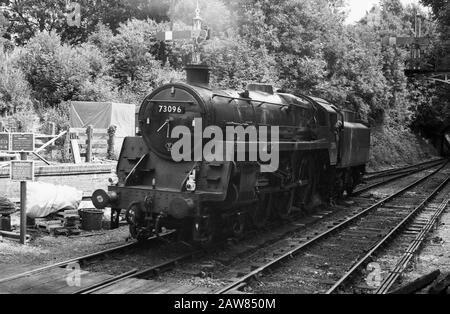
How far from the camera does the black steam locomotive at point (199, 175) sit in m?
8.23

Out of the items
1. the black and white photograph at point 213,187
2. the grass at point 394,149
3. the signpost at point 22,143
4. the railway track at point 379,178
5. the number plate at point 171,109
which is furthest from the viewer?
the grass at point 394,149

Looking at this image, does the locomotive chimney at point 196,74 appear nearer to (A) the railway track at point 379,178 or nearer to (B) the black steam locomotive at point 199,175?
(B) the black steam locomotive at point 199,175

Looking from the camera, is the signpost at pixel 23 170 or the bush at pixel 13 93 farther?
the bush at pixel 13 93

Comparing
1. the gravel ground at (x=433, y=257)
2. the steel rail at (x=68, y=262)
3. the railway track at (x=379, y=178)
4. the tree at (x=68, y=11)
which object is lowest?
the gravel ground at (x=433, y=257)

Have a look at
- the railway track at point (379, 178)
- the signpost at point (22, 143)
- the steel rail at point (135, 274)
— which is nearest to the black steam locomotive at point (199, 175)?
the steel rail at point (135, 274)

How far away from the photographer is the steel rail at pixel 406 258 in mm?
6827

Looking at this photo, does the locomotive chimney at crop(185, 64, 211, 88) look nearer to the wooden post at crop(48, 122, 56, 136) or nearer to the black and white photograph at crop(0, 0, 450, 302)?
the black and white photograph at crop(0, 0, 450, 302)

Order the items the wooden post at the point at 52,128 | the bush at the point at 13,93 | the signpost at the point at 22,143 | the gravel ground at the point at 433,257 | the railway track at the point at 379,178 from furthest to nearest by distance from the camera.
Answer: the bush at the point at 13,93 < the railway track at the point at 379,178 < the wooden post at the point at 52,128 < the signpost at the point at 22,143 < the gravel ground at the point at 433,257

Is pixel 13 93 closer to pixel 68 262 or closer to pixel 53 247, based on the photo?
pixel 53 247

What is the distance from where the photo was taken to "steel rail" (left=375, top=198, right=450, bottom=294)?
683 centimetres

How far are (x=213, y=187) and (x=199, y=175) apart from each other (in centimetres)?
33


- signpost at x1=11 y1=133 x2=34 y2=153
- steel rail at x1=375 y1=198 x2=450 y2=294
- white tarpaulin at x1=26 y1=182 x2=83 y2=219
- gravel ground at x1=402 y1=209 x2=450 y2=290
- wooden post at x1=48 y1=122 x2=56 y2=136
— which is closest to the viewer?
steel rail at x1=375 y1=198 x2=450 y2=294

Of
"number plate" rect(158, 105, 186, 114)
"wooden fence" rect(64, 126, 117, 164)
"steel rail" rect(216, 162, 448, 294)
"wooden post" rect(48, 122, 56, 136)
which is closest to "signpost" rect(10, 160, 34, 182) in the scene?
"number plate" rect(158, 105, 186, 114)

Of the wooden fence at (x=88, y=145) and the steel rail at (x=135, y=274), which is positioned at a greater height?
the wooden fence at (x=88, y=145)
